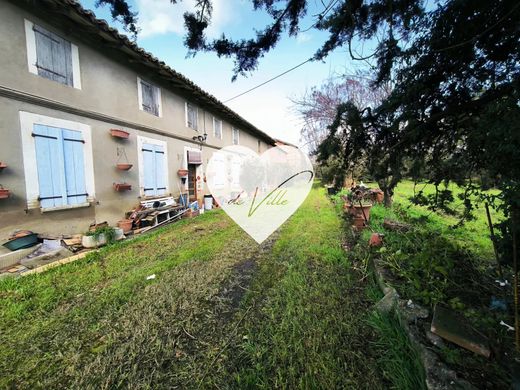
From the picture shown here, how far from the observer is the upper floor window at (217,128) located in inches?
420

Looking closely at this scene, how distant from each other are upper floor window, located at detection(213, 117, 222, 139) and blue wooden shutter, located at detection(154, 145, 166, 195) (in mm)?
3844

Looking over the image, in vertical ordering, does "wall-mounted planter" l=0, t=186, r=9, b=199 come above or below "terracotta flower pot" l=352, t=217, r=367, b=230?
above

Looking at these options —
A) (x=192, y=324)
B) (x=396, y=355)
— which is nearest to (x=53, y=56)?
(x=192, y=324)

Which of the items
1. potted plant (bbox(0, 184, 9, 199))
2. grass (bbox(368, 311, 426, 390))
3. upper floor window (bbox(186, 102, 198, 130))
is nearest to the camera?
grass (bbox(368, 311, 426, 390))

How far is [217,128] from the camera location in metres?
10.9

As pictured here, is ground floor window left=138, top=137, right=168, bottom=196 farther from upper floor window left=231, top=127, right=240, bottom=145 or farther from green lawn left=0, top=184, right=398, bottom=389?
upper floor window left=231, top=127, right=240, bottom=145

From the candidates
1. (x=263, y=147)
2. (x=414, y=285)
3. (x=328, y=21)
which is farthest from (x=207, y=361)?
(x=263, y=147)

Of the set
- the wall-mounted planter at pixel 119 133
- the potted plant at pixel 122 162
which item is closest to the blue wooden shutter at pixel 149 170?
the potted plant at pixel 122 162

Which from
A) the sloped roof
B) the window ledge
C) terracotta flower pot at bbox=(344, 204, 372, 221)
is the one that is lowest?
terracotta flower pot at bbox=(344, 204, 372, 221)

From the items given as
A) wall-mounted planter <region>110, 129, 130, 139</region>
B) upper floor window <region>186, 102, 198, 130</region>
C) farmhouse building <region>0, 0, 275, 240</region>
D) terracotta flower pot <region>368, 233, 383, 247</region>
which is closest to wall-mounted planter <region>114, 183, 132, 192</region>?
farmhouse building <region>0, 0, 275, 240</region>

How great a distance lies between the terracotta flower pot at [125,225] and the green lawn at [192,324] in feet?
5.67

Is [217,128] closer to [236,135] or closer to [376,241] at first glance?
[236,135]

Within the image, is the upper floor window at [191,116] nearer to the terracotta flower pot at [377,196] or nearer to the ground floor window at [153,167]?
the ground floor window at [153,167]

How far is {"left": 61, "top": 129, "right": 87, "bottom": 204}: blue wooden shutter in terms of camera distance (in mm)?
4773
